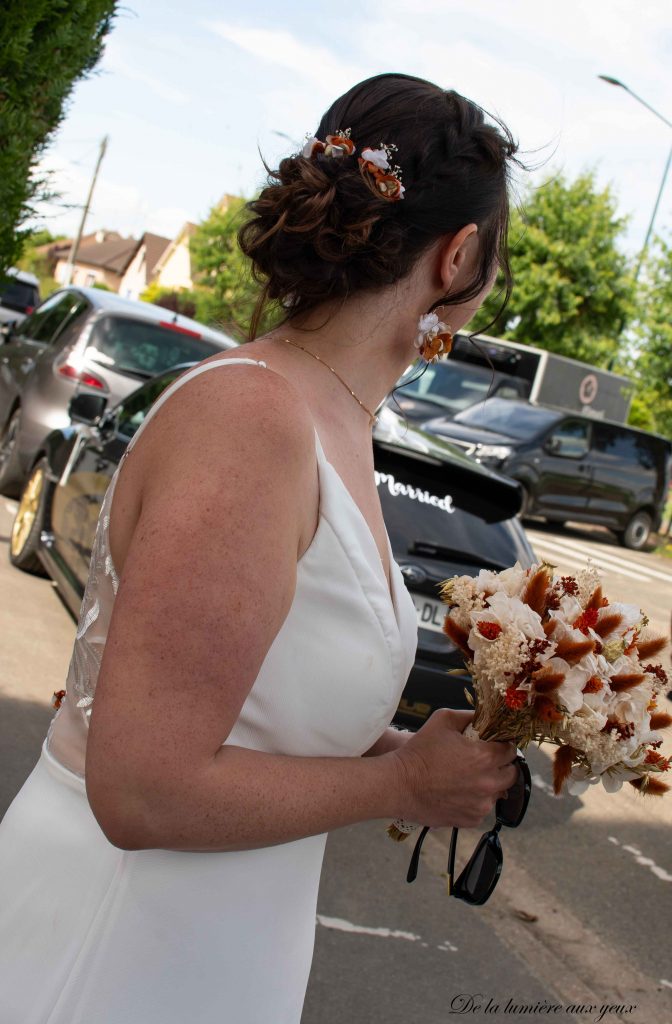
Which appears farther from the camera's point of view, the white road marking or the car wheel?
the white road marking

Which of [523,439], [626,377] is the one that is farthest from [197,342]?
[626,377]

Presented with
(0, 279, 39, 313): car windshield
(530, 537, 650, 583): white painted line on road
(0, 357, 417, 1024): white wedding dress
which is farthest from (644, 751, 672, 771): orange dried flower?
(0, 279, 39, 313): car windshield

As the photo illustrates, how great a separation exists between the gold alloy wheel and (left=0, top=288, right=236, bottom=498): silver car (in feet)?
2.20

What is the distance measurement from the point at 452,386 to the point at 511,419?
1.76 m

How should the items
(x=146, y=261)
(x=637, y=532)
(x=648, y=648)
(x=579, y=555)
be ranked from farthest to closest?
(x=146, y=261) → (x=637, y=532) → (x=579, y=555) → (x=648, y=648)

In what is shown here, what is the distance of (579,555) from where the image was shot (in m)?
16.2

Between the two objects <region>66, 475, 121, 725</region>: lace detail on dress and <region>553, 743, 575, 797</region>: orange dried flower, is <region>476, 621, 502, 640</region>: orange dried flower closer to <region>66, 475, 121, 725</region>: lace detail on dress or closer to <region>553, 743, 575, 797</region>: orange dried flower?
<region>553, 743, 575, 797</region>: orange dried flower

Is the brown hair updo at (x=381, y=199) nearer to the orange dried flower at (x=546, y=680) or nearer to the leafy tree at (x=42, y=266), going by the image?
the orange dried flower at (x=546, y=680)

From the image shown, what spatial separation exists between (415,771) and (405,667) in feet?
0.48

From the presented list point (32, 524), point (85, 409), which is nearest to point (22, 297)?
point (32, 524)

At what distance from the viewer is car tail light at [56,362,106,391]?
8.87m

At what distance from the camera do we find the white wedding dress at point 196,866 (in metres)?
1.41

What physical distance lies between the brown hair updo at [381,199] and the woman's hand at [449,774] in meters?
0.65

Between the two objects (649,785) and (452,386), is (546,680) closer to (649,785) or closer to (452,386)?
(649,785)
